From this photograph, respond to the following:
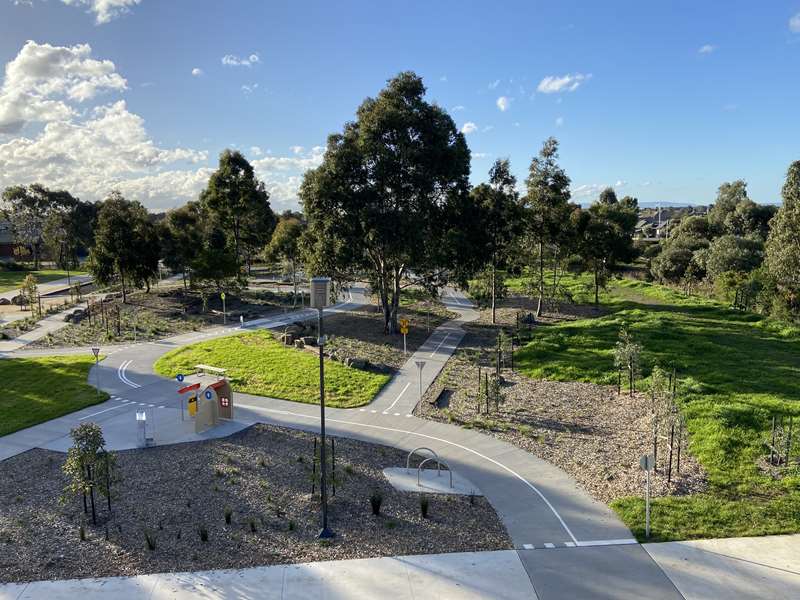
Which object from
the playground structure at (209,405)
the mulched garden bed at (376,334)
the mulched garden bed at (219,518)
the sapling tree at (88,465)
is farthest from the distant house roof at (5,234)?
the sapling tree at (88,465)

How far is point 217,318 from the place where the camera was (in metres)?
39.9

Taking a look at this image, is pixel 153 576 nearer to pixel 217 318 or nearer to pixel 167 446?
pixel 167 446

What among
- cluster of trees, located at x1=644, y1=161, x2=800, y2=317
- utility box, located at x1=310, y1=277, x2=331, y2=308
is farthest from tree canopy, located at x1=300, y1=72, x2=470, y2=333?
cluster of trees, located at x1=644, y1=161, x2=800, y2=317

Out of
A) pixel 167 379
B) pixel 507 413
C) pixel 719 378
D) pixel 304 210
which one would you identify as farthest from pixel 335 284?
pixel 719 378

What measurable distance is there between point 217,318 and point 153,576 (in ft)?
100

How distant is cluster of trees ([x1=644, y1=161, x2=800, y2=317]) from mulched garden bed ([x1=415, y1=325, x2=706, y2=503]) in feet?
56.2

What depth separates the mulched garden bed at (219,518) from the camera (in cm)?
1159

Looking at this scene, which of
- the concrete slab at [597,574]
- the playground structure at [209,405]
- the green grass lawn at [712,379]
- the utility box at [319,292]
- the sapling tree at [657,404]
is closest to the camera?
the concrete slab at [597,574]

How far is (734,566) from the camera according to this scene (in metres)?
11.0

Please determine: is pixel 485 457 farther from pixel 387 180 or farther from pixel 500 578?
pixel 387 180

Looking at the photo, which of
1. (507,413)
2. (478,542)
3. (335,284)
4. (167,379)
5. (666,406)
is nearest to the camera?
(478,542)

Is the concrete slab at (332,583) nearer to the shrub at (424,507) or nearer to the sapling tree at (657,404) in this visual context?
the shrub at (424,507)

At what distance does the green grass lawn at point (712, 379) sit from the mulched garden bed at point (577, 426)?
2.69 ft

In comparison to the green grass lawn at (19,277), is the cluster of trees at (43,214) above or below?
above
